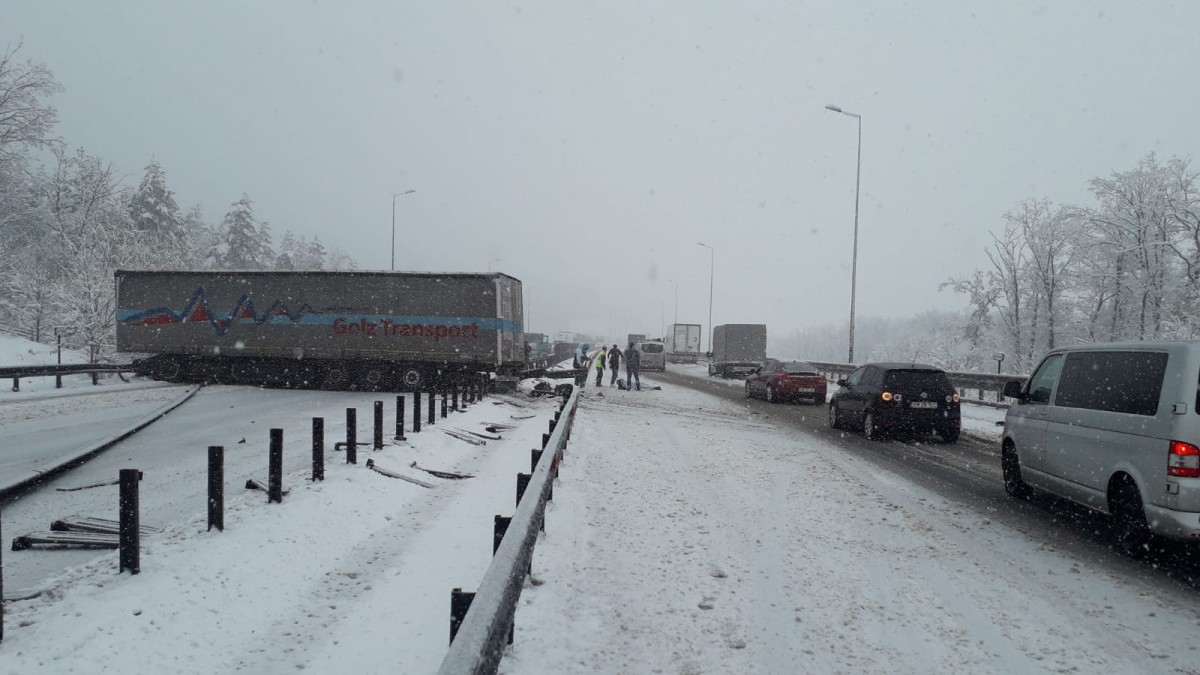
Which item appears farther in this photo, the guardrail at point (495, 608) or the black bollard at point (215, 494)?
the black bollard at point (215, 494)

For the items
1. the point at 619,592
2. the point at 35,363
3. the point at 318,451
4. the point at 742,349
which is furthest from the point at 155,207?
the point at 619,592

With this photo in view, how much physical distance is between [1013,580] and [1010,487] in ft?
11.6

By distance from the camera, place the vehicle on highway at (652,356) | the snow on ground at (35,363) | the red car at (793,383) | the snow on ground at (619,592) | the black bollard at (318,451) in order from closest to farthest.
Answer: the snow on ground at (619,592)
the black bollard at (318,451)
the snow on ground at (35,363)
the red car at (793,383)
the vehicle on highway at (652,356)

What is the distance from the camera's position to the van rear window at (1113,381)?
5488mm

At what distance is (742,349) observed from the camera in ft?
122

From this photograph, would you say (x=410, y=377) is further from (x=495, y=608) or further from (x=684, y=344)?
(x=684, y=344)

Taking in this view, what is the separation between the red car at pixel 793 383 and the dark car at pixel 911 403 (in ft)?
25.5

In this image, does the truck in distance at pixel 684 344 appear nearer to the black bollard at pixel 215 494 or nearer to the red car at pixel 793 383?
the red car at pixel 793 383

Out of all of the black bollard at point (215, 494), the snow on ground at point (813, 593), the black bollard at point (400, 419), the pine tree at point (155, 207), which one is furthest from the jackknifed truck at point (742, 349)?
the pine tree at point (155, 207)

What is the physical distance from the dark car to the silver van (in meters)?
4.86

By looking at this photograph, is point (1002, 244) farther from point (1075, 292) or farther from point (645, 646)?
point (645, 646)

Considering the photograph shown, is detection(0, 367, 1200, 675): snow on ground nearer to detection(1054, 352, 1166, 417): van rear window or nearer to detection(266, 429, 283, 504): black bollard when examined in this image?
detection(266, 429, 283, 504): black bollard

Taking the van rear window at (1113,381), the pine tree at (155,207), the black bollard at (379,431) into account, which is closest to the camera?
the van rear window at (1113,381)

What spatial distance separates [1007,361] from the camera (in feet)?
146
